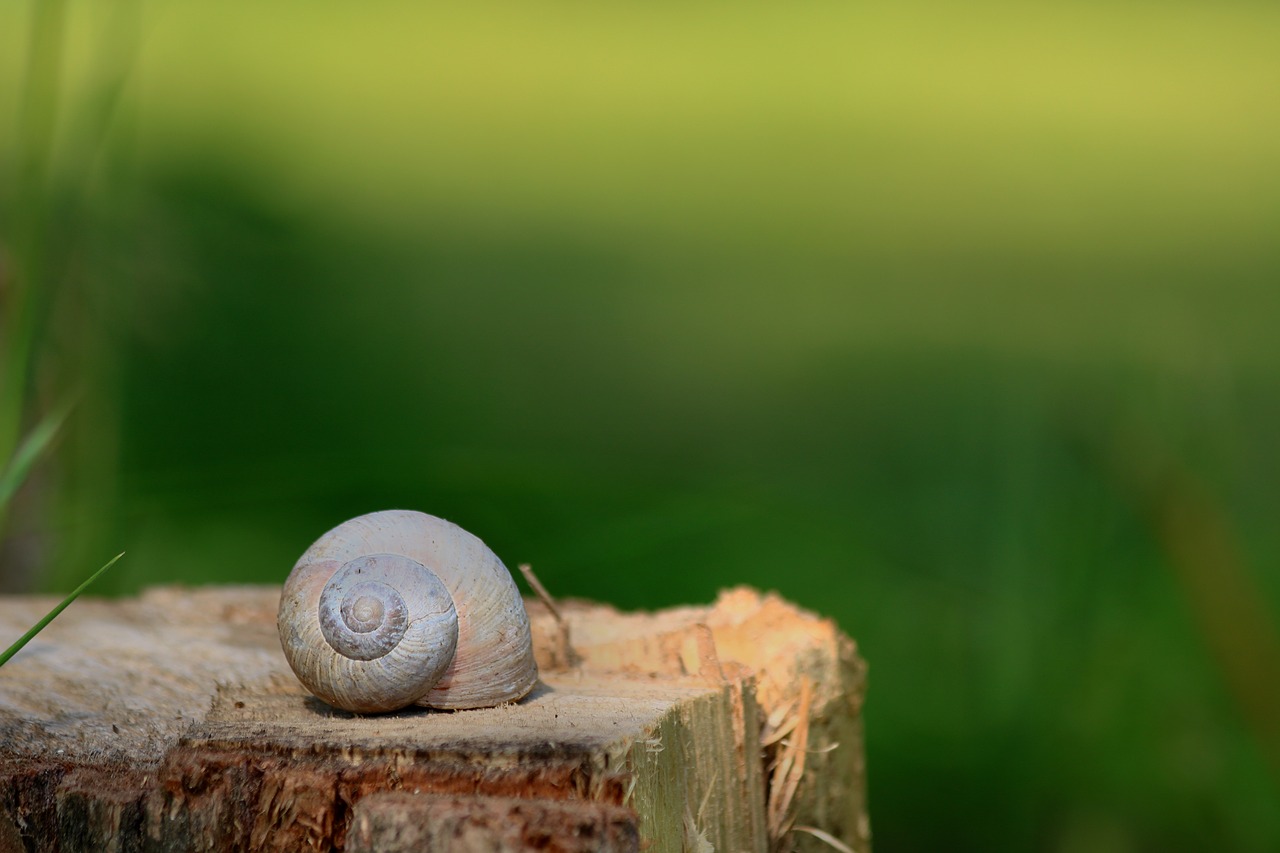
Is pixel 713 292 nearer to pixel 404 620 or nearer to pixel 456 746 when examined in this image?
pixel 404 620

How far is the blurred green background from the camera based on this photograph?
2.61m

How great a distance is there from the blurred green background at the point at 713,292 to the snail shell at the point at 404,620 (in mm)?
1496

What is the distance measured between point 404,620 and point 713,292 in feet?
6.79

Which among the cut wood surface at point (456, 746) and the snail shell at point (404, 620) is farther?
the snail shell at point (404, 620)

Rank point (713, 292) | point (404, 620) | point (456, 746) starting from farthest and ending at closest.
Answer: point (713, 292) < point (404, 620) < point (456, 746)

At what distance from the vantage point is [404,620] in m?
1.01

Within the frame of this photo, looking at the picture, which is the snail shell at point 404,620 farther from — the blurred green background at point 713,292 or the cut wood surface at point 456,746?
the blurred green background at point 713,292

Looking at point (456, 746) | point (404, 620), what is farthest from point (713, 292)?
point (456, 746)

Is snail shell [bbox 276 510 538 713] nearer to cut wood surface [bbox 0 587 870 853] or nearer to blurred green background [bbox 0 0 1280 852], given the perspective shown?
cut wood surface [bbox 0 587 870 853]

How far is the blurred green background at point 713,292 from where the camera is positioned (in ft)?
8.57

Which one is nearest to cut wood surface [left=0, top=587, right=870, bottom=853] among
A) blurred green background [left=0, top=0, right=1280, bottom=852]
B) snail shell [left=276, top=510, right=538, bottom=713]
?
snail shell [left=276, top=510, right=538, bottom=713]

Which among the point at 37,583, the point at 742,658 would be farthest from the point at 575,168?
the point at 742,658

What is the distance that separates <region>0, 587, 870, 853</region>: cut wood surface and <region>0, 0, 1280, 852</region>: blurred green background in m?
1.25

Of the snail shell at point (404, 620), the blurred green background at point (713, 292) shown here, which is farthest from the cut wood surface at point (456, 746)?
the blurred green background at point (713, 292)
